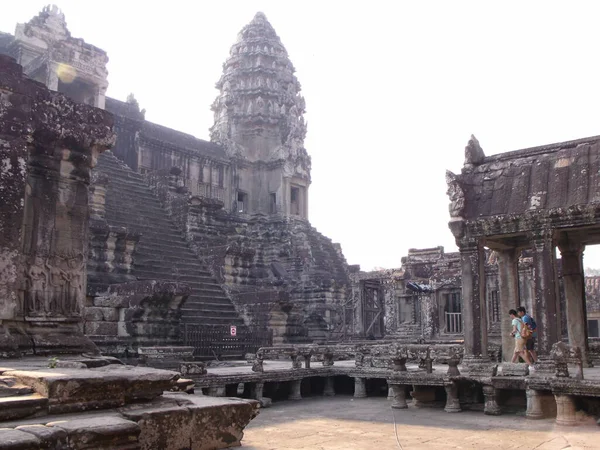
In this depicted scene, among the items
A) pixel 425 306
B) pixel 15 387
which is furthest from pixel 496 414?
pixel 425 306

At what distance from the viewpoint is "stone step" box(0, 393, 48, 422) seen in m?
4.37

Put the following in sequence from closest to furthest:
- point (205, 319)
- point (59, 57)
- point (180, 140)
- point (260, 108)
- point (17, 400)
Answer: point (17, 400), point (205, 319), point (59, 57), point (180, 140), point (260, 108)

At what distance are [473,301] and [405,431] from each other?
4.12 metres

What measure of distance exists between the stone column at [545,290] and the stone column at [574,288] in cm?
296

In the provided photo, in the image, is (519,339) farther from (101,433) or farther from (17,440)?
(17,440)

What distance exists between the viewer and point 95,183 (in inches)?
769

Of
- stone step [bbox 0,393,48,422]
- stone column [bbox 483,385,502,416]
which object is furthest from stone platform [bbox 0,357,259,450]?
stone column [bbox 483,385,502,416]

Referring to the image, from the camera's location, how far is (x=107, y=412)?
483 centimetres

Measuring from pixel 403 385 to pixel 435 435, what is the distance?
140 inches

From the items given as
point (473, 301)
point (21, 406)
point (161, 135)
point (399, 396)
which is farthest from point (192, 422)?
point (161, 135)

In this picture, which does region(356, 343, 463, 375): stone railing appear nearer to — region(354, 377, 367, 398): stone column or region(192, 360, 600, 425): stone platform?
region(192, 360, 600, 425): stone platform

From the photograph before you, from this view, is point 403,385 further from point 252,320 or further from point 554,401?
point 252,320

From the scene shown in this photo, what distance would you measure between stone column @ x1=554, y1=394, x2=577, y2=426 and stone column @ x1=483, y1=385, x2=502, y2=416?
135cm

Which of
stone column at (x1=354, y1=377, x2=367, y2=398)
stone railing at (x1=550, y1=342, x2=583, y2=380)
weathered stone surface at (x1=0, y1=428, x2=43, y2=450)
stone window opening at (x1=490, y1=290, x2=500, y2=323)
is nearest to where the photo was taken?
weathered stone surface at (x1=0, y1=428, x2=43, y2=450)
